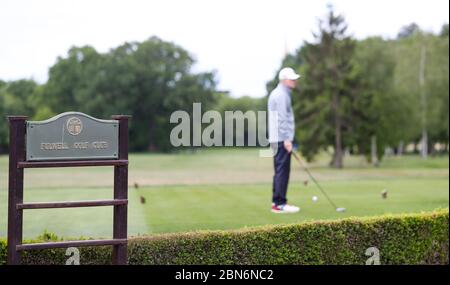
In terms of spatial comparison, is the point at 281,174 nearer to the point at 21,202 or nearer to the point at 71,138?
the point at 71,138

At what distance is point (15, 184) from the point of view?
17.2 ft

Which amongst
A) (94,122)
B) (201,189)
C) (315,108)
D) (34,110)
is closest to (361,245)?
(94,122)

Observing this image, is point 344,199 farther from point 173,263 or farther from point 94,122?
point 94,122

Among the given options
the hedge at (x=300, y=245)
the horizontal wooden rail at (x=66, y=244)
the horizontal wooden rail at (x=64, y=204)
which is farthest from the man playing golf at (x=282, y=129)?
the horizontal wooden rail at (x=66, y=244)

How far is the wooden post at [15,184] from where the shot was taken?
520 centimetres

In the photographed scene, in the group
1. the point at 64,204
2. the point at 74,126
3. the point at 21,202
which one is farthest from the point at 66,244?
the point at 74,126

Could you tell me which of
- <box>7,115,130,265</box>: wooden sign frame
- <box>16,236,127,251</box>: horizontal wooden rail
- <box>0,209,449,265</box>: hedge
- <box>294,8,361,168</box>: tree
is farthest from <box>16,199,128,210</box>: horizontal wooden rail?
<box>294,8,361,168</box>: tree

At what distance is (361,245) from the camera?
257 inches

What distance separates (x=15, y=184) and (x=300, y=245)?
2928 millimetres

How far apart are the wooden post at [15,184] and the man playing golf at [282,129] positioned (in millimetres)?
4388

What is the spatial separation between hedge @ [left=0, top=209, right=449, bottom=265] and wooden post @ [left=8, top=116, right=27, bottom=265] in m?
0.25

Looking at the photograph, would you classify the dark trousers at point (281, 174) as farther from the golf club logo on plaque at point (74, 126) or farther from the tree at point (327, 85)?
the tree at point (327, 85)

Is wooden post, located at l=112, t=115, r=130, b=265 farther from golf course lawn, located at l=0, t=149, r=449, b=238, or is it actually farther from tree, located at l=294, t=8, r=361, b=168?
tree, located at l=294, t=8, r=361, b=168
